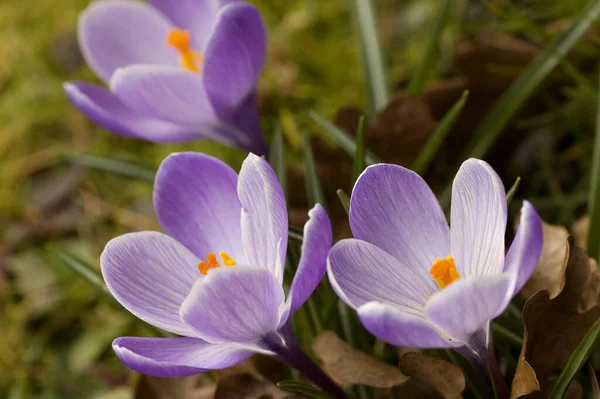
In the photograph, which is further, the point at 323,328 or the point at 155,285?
the point at 323,328

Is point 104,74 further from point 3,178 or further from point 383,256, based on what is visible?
point 3,178

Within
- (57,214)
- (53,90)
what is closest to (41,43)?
(53,90)

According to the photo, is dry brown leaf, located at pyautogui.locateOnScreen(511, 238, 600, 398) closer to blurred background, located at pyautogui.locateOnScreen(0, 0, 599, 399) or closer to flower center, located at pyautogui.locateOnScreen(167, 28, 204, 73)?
blurred background, located at pyautogui.locateOnScreen(0, 0, 599, 399)

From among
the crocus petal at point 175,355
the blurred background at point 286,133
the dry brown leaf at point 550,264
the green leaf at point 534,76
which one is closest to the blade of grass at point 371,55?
the blurred background at point 286,133

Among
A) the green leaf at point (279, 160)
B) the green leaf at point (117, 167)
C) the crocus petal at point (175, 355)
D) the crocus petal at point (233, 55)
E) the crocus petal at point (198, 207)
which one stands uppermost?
the crocus petal at point (233, 55)

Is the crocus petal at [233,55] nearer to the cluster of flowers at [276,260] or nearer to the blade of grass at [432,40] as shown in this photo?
the cluster of flowers at [276,260]

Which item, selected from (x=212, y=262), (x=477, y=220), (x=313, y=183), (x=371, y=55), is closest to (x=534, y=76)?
(x=371, y=55)
